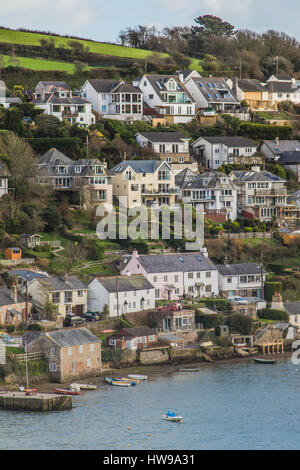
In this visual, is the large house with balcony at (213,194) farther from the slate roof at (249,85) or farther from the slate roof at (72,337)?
the slate roof at (72,337)

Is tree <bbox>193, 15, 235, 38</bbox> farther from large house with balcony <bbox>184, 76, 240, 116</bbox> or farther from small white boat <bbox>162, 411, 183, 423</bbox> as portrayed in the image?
small white boat <bbox>162, 411, 183, 423</bbox>

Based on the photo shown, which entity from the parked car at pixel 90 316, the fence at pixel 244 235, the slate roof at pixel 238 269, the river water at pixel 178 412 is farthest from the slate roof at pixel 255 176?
the river water at pixel 178 412

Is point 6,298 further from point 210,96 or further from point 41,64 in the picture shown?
point 41,64

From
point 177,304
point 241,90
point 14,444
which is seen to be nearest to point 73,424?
point 14,444

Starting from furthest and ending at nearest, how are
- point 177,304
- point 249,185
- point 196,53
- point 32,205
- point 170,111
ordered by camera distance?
point 196,53 → point 170,111 → point 249,185 → point 32,205 → point 177,304

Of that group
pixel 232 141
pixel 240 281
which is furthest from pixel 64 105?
pixel 240 281

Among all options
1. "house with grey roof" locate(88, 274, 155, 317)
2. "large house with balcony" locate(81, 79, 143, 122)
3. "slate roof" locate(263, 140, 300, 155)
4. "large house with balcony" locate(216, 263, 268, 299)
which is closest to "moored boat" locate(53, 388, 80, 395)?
"house with grey roof" locate(88, 274, 155, 317)

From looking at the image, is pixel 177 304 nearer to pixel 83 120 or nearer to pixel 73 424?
pixel 73 424
